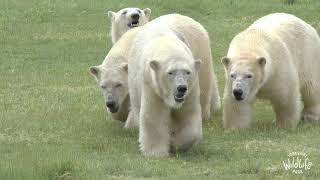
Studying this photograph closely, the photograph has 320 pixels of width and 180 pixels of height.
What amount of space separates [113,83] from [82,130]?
82 centimetres

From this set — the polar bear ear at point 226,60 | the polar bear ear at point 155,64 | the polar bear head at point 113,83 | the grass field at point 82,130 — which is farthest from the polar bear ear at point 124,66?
the polar bear ear at point 155,64

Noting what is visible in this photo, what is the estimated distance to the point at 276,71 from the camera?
36.8 feet

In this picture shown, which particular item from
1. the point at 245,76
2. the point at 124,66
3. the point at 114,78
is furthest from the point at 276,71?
the point at 114,78

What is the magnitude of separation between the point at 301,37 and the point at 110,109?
2940 millimetres

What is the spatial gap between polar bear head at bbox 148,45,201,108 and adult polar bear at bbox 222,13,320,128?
4.23ft

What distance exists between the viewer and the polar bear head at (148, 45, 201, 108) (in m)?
9.35

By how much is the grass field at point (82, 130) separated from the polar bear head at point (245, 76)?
57 centimetres

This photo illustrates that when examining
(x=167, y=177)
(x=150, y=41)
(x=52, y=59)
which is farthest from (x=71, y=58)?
(x=167, y=177)

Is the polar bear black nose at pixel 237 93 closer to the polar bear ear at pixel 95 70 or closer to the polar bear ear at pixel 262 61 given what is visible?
the polar bear ear at pixel 262 61

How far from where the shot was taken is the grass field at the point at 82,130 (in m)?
8.83

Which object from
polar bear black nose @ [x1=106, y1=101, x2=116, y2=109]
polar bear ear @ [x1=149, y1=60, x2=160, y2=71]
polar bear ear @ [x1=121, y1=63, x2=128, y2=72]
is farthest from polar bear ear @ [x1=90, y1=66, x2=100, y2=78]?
polar bear ear @ [x1=149, y1=60, x2=160, y2=71]

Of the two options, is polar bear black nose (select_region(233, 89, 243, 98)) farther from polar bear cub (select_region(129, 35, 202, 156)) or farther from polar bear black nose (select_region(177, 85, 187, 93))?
polar bear black nose (select_region(177, 85, 187, 93))

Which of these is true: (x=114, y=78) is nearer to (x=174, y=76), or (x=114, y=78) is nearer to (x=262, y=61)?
(x=262, y=61)

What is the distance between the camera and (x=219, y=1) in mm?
26766
